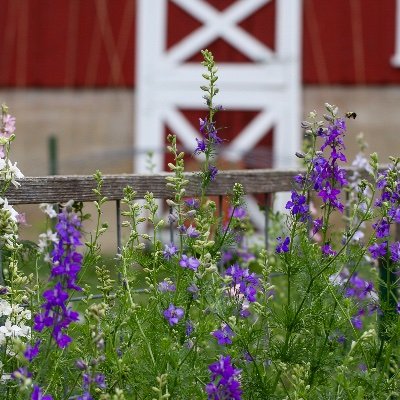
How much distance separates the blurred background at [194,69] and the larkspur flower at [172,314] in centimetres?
726

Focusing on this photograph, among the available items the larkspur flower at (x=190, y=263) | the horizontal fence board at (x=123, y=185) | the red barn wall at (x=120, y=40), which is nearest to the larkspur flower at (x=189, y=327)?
the larkspur flower at (x=190, y=263)

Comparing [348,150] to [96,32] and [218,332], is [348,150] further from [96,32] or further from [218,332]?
[218,332]

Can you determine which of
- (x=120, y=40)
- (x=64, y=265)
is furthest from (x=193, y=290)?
(x=120, y=40)

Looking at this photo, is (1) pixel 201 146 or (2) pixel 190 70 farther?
(2) pixel 190 70

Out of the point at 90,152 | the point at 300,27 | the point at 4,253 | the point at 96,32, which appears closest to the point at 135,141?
the point at 90,152

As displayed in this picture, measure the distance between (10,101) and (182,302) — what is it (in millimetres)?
7920

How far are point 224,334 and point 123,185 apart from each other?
751 mm

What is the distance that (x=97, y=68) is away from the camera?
1024 centimetres

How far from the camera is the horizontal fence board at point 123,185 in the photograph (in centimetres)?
311

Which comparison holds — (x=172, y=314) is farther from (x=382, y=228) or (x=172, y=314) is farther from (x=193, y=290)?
(x=382, y=228)

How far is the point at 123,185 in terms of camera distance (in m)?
3.33

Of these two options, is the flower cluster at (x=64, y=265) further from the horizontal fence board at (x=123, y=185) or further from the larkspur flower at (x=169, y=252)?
the horizontal fence board at (x=123, y=185)

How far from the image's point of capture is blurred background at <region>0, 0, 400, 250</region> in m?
10.1

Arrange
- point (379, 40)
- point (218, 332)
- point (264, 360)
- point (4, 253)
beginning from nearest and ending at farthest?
point (218, 332), point (264, 360), point (4, 253), point (379, 40)
